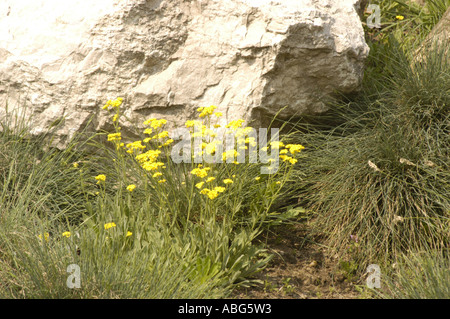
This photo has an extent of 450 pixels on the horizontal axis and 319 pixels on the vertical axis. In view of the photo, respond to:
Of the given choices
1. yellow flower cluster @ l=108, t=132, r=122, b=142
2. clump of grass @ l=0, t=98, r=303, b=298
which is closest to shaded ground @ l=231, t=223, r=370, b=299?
clump of grass @ l=0, t=98, r=303, b=298

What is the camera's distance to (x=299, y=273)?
334 centimetres

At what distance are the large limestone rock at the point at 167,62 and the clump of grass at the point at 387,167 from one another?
1.08ft

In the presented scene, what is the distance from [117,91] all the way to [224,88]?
2.63 ft

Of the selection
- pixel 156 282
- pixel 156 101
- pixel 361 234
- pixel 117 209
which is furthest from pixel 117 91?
pixel 361 234

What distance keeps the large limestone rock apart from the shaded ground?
919 mm

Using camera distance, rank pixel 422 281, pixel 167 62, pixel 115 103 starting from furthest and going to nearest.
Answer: pixel 167 62
pixel 115 103
pixel 422 281

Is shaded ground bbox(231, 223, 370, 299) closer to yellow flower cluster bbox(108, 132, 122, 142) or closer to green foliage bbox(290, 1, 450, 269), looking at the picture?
green foliage bbox(290, 1, 450, 269)

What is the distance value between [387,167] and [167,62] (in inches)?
69.7

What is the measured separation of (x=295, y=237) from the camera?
3.67 metres

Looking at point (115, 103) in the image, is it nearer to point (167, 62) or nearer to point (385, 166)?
point (167, 62)

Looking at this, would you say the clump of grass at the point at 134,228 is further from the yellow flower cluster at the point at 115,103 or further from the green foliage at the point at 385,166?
the green foliage at the point at 385,166

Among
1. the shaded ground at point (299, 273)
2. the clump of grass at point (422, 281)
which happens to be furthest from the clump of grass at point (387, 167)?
the clump of grass at point (422, 281)

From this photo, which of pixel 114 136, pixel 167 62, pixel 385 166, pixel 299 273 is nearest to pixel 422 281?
pixel 299 273

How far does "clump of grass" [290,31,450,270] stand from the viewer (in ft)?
11.0
